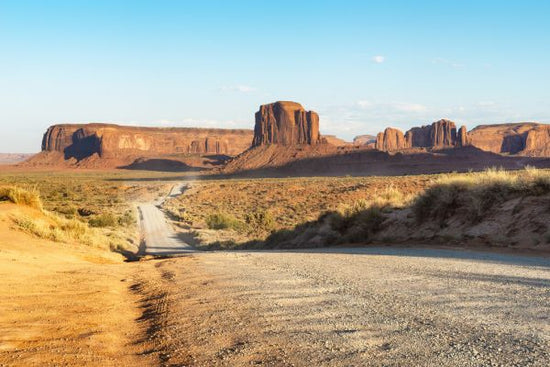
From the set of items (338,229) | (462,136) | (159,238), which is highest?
(462,136)

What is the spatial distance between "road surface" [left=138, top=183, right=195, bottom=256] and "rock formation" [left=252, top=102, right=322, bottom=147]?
107m

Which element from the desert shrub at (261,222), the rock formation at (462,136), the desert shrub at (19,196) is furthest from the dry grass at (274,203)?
the rock formation at (462,136)

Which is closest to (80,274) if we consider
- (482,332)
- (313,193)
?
(482,332)

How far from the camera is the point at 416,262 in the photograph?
1067cm

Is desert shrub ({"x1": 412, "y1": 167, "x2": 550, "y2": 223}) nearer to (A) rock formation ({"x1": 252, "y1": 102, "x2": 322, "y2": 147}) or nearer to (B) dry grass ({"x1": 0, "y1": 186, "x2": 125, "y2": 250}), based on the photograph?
(B) dry grass ({"x1": 0, "y1": 186, "x2": 125, "y2": 250})

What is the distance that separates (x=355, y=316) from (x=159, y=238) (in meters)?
25.4

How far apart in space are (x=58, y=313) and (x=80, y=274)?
3.87 metres

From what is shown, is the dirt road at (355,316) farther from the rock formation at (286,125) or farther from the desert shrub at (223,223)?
the rock formation at (286,125)

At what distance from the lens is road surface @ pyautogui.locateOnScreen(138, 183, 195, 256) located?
912 inches

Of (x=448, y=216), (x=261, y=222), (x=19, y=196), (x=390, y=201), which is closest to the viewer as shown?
(x=448, y=216)

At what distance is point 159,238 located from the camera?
29.5m

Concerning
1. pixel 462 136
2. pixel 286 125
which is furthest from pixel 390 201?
pixel 462 136

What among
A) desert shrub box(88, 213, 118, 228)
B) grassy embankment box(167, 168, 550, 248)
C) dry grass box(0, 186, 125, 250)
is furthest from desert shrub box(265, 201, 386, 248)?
desert shrub box(88, 213, 118, 228)

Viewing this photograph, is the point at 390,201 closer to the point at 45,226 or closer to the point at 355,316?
the point at 45,226
